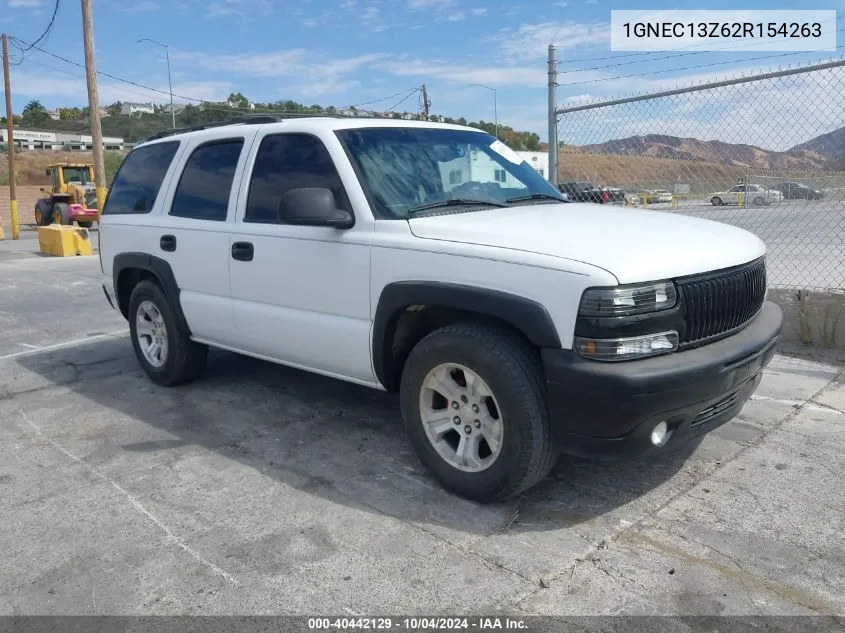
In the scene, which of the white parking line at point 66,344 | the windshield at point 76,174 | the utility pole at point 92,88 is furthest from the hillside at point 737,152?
the windshield at point 76,174

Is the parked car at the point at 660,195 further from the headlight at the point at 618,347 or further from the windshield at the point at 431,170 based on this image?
the headlight at the point at 618,347

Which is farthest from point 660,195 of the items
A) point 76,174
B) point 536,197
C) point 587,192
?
point 76,174

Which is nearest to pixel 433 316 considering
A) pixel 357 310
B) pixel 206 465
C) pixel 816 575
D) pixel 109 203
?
pixel 357 310

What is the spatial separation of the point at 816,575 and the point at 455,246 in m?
2.06

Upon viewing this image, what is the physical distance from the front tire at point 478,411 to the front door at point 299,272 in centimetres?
44

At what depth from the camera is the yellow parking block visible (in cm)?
1596

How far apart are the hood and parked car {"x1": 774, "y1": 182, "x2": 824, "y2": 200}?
2.62m

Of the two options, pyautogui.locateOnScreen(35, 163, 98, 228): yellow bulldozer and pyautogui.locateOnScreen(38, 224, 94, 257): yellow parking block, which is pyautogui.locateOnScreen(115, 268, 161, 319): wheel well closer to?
pyautogui.locateOnScreen(38, 224, 94, 257): yellow parking block

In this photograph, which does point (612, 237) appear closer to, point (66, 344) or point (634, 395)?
point (634, 395)

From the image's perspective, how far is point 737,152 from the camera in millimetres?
6238

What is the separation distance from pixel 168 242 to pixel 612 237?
3.26 metres

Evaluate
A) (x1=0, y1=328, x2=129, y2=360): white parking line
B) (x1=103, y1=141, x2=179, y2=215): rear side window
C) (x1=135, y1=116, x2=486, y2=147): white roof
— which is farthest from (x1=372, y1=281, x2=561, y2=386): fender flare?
(x1=0, y1=328, x2=129, y2=360): white parking line

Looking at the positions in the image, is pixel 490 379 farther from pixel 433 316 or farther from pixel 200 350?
pixel 200 350

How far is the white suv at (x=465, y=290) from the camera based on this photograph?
306 centimetres
